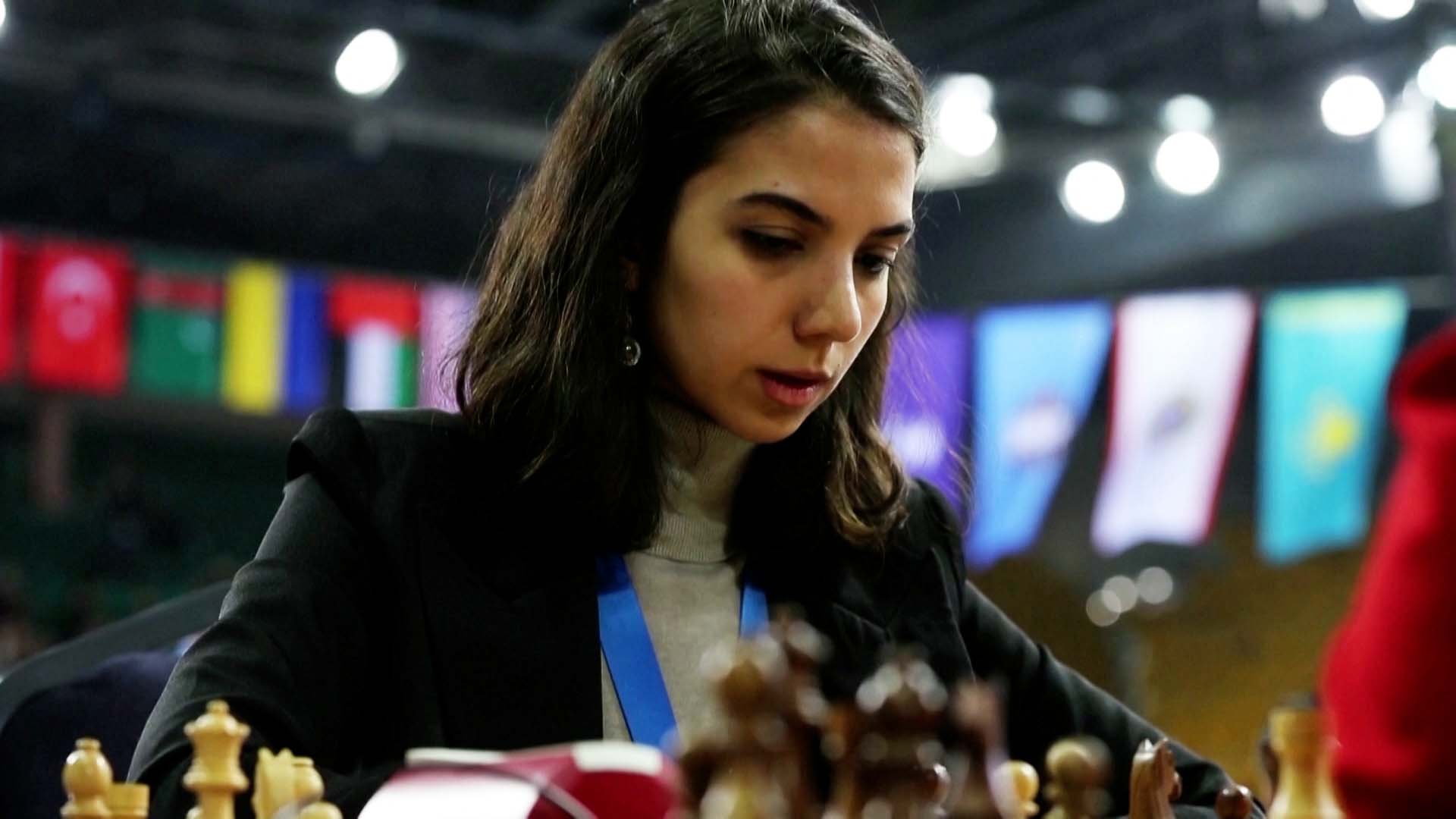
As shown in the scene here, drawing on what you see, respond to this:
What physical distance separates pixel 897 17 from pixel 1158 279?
1517 mm

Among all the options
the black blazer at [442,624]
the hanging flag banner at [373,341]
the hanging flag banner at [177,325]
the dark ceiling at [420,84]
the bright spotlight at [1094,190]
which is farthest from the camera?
the hanging flag banner at [373,341]

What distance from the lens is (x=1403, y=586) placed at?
2.05ft

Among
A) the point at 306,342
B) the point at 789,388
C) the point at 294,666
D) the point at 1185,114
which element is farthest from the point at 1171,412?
the point at 294,666

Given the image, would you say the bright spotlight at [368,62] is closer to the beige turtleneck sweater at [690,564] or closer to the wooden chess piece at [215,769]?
the beige turtleneck sweater at [690,564]

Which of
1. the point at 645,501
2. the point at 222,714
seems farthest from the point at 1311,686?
the point at 222,714

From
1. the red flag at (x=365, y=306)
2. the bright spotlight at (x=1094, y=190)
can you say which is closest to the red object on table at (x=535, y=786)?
the bright spotlight at (x=1094, y=190)

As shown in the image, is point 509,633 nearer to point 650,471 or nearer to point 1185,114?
point 650,471

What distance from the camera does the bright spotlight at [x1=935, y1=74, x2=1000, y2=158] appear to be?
272 inches

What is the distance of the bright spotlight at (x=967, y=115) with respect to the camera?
6902 mm

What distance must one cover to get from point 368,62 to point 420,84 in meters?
1.13

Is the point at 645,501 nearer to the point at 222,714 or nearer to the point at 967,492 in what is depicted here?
the point at 967,492

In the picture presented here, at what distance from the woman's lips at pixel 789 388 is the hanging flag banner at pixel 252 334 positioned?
6.92 m

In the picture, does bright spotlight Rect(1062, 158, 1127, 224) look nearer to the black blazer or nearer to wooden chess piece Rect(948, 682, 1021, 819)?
the black blazer

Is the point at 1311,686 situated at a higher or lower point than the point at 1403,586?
lower
